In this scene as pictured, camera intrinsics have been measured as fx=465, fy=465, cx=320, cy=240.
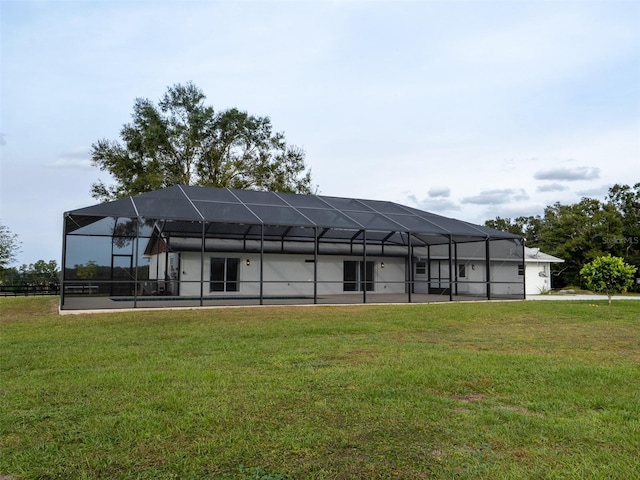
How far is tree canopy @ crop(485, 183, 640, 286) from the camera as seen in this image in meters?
29.1

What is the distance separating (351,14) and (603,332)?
29.6 feet

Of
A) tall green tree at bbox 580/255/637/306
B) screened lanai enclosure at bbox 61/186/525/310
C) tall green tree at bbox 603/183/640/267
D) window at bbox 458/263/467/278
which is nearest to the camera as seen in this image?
tall green tree at bbox 580/255/637/306

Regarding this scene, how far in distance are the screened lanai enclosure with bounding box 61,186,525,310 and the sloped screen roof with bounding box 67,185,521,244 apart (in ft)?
0.14

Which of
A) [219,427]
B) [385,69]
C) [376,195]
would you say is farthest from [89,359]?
[376,195]

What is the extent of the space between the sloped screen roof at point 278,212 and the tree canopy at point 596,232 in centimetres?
1471

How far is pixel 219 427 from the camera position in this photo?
3367 millimetres

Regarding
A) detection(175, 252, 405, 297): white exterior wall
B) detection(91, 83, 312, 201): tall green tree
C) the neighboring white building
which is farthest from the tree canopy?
detection(91, 83, 312, 201): tall green tree

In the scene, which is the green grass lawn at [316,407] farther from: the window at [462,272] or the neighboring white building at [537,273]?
the neighboring white building at [537,273]

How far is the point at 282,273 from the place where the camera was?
776 inches

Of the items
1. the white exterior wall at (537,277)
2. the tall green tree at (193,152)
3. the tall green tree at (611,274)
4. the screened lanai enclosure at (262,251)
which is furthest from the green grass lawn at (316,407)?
the tall green tree at (193,152)

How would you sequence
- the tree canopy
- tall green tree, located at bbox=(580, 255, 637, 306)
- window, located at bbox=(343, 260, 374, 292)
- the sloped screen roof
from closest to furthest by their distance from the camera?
the sloped screen roof
tall green tree, located at bbox=(580, 255, 637, 306)
window, located at bbox=(343, 260, 374, 292)
the tree canopy

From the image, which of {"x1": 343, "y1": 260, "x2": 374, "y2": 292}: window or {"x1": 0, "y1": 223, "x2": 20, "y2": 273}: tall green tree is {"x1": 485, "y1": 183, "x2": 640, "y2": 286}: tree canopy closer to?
{"x1": 343, "y1": 260, "x2": 374, "y2": 292}: window

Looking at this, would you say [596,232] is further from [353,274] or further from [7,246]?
[7,246]

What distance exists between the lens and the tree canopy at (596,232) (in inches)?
1147
